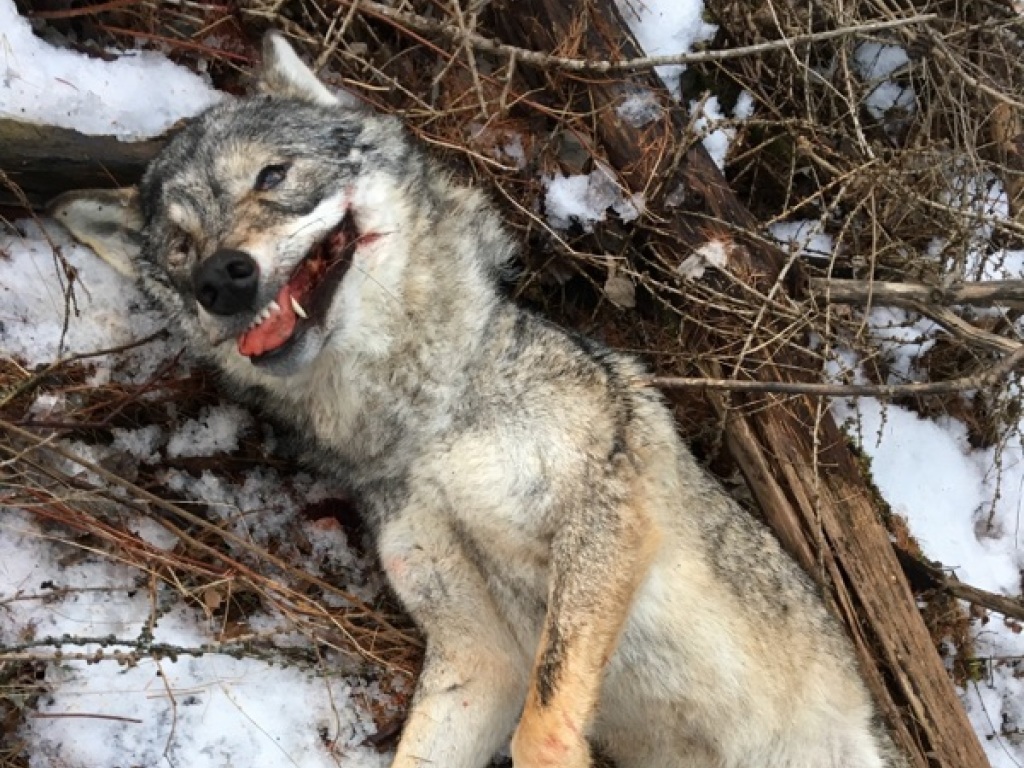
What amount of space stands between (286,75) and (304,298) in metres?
1.23

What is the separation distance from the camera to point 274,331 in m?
3.19

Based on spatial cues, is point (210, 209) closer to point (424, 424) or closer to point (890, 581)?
point (424, 424)

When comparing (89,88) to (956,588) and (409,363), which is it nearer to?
(409,363)

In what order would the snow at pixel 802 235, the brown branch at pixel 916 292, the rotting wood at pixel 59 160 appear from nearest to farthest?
Answer: 1. the rotting wood at pixel 59 160
2. the brown branch at pixel 916 292
3. the snow at pixel 802 235

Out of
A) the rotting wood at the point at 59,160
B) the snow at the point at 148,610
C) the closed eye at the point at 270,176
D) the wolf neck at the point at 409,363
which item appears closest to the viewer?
the closed eye at the point at 270,176

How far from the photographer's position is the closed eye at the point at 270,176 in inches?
134

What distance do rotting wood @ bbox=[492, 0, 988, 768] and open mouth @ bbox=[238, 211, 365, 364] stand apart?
1467 mm

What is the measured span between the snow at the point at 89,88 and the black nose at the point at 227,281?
1535 mm

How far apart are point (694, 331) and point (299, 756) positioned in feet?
8.19

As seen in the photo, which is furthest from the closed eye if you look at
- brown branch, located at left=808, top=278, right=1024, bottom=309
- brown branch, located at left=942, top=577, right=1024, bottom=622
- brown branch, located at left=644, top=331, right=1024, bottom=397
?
brown branch, located at left=942, top=577, right=1024, bottom=622

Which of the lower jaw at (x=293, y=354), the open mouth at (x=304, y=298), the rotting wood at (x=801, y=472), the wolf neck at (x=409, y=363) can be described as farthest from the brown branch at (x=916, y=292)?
the lower jaw at (x=293, y=354)

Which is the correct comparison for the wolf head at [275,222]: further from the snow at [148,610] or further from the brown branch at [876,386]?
the brown branch at [876,386]

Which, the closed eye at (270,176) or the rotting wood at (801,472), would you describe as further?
the rotting wood at (801,472)

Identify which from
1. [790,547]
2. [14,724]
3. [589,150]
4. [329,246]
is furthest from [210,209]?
[790,547]
